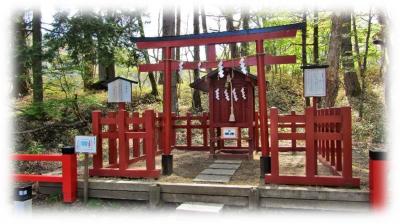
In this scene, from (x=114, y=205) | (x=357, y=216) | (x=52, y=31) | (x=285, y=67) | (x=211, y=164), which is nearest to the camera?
(x=357, y=216)

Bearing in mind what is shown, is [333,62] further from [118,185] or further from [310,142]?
Answer: [118,185]

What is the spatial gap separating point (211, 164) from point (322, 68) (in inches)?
123

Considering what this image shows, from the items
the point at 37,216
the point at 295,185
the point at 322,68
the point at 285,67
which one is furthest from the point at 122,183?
the point at 285,67

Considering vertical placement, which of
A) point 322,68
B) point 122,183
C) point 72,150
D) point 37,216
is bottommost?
point 37,216

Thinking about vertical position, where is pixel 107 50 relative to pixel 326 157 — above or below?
above

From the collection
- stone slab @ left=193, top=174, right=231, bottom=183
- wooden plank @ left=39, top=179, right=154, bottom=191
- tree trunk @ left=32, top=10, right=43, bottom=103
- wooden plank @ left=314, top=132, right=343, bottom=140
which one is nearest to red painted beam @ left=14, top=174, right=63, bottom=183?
wooden plank @ left=39, top=179, right=154, bottom=191

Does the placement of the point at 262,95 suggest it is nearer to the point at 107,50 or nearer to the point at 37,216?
the point at 37,216

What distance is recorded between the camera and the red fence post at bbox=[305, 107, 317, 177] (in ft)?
17.0

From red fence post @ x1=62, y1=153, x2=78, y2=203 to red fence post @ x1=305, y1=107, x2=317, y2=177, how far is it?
395 centimetres

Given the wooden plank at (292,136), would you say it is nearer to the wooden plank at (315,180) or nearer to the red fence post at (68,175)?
the wooden plank at (315,180)

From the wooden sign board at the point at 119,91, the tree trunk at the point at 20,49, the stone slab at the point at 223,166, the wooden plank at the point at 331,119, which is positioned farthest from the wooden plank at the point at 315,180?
the tree trunk at the point at 20,49

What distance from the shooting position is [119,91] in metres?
6.79

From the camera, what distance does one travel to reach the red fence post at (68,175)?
5680 mm

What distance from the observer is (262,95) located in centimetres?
615
